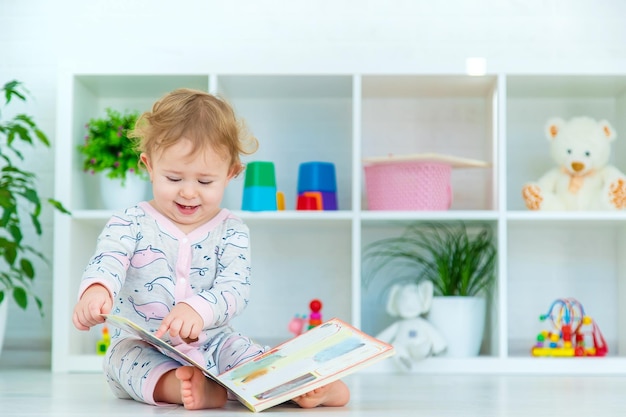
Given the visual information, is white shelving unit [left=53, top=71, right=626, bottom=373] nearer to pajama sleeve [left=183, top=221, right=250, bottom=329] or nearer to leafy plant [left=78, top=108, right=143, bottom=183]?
leafy plant [left=78, top=108, right=143, bottom=183]

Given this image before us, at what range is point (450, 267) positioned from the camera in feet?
9.14

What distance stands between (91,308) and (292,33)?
1.73 meters

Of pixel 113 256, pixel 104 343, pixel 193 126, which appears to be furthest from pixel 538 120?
pixel 113 256

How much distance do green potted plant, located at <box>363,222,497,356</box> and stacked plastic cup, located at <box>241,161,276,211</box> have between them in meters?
0.45

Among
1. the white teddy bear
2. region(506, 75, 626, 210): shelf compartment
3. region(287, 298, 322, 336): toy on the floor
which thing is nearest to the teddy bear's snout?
the white teddy bear

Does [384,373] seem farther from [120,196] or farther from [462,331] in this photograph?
[120,196]

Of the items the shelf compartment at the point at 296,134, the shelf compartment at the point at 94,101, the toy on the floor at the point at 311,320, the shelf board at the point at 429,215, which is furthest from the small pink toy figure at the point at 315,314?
the shelf compartment at the point at 94,101

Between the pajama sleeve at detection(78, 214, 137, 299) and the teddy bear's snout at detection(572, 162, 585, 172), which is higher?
the teddy bear's snout at detection(572, 162, 585, 172)

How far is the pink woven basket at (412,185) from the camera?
2.67m

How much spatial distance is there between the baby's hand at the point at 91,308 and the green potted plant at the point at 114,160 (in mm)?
1185

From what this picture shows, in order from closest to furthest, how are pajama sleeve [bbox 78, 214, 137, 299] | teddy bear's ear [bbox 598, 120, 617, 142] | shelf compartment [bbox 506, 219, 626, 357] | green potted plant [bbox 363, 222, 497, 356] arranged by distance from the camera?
pajama sleeve [bbox 78, 214, 137, 299]
green potted plant [bbox 363, 222, 497, 356]
teddy bear's ear [bbox 598, 120, 617, 142]
shelf compartment [bbox 506, 219, 626, 357]

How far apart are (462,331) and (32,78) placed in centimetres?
161

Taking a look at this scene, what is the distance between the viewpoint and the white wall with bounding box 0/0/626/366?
3041mm

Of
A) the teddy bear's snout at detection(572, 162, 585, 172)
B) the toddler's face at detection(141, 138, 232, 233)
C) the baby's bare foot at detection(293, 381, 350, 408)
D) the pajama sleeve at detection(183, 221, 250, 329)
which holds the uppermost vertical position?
the teddy bear's snout at detection(572, 162, 585, 172)
